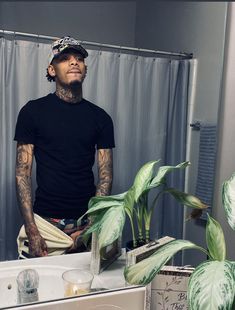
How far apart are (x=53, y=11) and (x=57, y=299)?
0.94 metres

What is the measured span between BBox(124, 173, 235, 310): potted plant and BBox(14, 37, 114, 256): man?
1.26ft

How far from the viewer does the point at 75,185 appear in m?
0.99

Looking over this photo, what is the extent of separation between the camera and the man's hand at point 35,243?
0.93 m

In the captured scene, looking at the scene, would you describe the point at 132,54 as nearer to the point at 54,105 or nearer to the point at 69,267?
the point at 54,105

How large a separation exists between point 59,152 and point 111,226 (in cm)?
33

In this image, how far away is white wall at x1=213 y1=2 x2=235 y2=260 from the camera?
3.00 ft

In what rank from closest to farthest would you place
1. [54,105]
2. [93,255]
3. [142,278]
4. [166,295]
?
[142,278] → [166,295] → [93,255] → [54,105]

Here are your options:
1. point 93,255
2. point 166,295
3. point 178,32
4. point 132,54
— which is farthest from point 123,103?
point 166,295

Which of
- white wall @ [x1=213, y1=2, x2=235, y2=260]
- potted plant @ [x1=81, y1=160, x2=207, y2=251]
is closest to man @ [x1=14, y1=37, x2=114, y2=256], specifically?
potted plant @ [x1=81, y1=160, x2=207, y2=251]

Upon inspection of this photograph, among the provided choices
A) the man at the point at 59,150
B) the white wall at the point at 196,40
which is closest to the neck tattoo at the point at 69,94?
the man at the point at 59,150

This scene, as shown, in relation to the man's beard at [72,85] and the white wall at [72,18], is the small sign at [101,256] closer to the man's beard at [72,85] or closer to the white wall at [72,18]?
the man's beard at [72,85]

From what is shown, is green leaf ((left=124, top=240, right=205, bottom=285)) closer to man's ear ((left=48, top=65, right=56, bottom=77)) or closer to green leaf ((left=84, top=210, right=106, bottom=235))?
green leaf ((left=84, top=210, right=106, bottom=235))

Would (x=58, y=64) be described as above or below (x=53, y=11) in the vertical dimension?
below

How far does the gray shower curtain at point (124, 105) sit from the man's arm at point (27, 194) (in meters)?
0.02
